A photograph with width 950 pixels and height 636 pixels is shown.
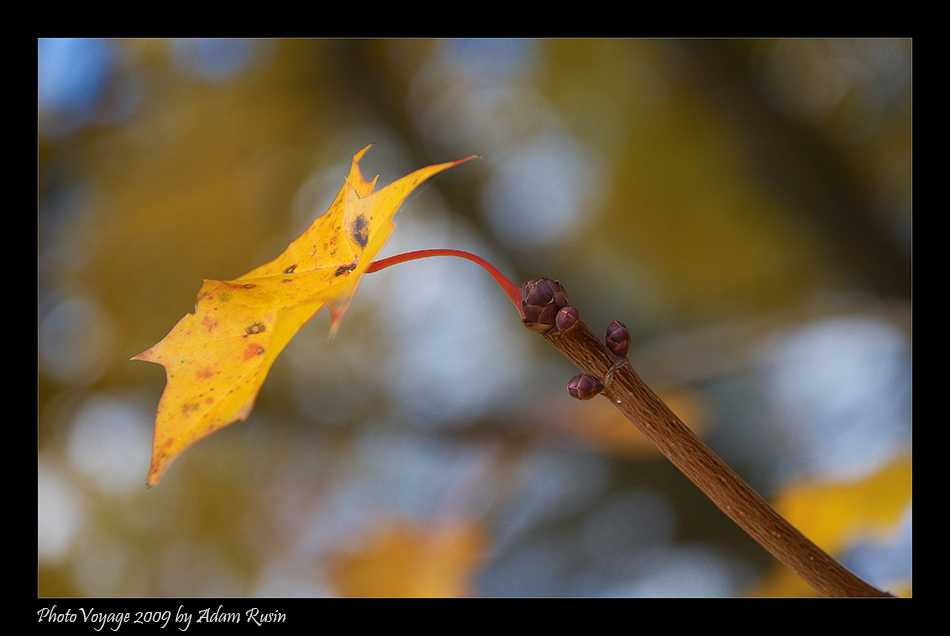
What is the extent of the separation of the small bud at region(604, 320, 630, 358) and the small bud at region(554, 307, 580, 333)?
2 cm

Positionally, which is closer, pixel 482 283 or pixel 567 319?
pixel 567 319

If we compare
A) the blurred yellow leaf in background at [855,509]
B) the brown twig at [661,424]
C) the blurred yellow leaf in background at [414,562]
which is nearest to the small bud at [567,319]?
the brown twig at [661,424]

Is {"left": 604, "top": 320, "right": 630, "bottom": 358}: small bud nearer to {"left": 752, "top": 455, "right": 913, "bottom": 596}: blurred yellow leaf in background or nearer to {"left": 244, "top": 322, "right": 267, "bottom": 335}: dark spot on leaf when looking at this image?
{"left": 244, "top": 322, "right": 267, "bottom": 335}: dark spot on leaf

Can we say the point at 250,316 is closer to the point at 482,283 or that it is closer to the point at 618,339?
the point at 618,339

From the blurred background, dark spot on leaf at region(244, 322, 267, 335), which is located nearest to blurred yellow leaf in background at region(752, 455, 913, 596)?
the blurred background

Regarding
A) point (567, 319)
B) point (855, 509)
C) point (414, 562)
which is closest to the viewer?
point (567, 319)

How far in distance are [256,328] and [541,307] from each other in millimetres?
142

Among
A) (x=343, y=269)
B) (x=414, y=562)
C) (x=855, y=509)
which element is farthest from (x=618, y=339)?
(x=414, y=562)

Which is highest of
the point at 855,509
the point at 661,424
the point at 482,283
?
the point at 482,283

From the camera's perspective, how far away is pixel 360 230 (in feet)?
0.99

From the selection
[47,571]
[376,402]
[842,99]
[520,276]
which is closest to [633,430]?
[520,276]

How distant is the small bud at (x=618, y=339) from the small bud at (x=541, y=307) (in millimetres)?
28

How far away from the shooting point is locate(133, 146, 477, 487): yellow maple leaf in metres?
0.25

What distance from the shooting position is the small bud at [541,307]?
0.26 m
